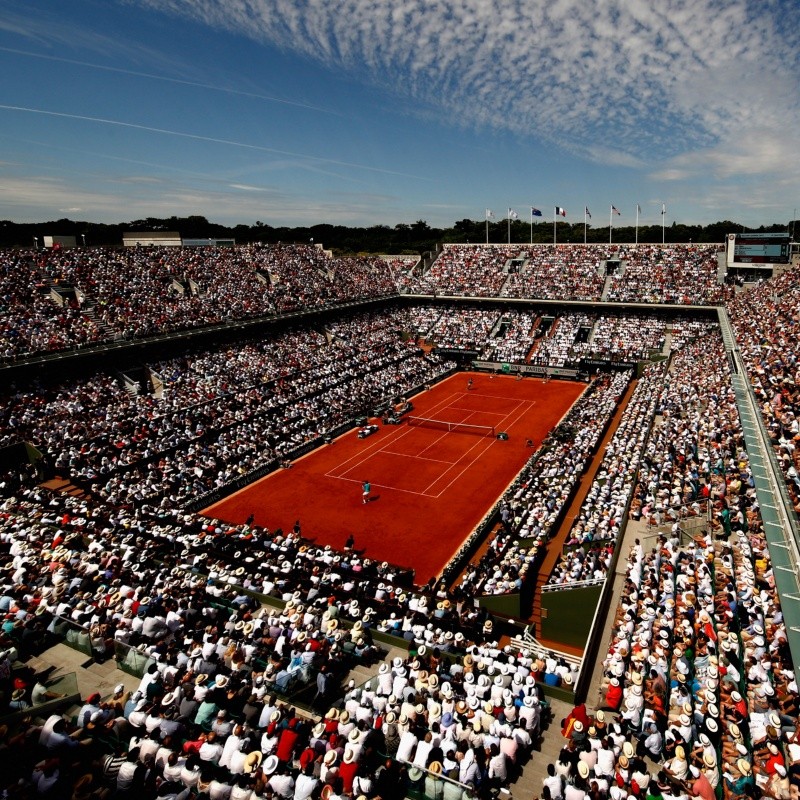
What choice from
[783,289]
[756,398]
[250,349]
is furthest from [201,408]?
[783,289]

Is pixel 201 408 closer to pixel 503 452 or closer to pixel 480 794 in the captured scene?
pixel 503 452

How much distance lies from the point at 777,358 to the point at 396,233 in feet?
299

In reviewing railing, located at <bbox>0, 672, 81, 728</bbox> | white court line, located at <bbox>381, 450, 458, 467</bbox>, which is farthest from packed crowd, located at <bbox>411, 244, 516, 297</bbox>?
railing, located at <bbox>0, 672, 81, 728</bbox>

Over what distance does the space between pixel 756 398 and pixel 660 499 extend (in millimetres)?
6329

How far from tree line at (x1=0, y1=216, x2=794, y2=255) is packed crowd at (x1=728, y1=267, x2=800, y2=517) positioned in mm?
48133

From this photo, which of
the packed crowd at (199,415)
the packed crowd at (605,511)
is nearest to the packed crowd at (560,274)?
the packed crowd at (199,415)

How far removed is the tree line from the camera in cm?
8281

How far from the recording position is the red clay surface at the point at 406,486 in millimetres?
24203

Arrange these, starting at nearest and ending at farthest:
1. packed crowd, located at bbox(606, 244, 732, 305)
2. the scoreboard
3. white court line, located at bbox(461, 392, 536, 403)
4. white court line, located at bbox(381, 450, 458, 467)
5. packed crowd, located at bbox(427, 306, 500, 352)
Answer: white court line, located at bbox(381, 450, 458, 467) < white court line, located at bbox(461, 392, 536, 403) < the scoreboard < packed crowd, located at bbox(606, 244, 732, 305) < packed crowd, located at bbox(427, 306, 500, 352)

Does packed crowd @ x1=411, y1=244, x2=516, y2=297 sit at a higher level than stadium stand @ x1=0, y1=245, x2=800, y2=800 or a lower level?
higher

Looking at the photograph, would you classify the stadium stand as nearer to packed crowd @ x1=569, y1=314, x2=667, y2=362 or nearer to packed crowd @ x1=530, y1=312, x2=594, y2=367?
packed crowd @ x1=569, y1=314, x2=667, y2=362

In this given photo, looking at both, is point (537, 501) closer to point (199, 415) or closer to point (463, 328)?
point (199, 415)

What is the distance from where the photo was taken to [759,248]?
5075 centimetres

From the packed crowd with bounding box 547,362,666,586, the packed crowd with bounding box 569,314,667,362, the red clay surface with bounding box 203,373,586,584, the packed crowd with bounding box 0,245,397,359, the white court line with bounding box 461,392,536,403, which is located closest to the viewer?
the packed crowd with bounding box 547,362,666,586
